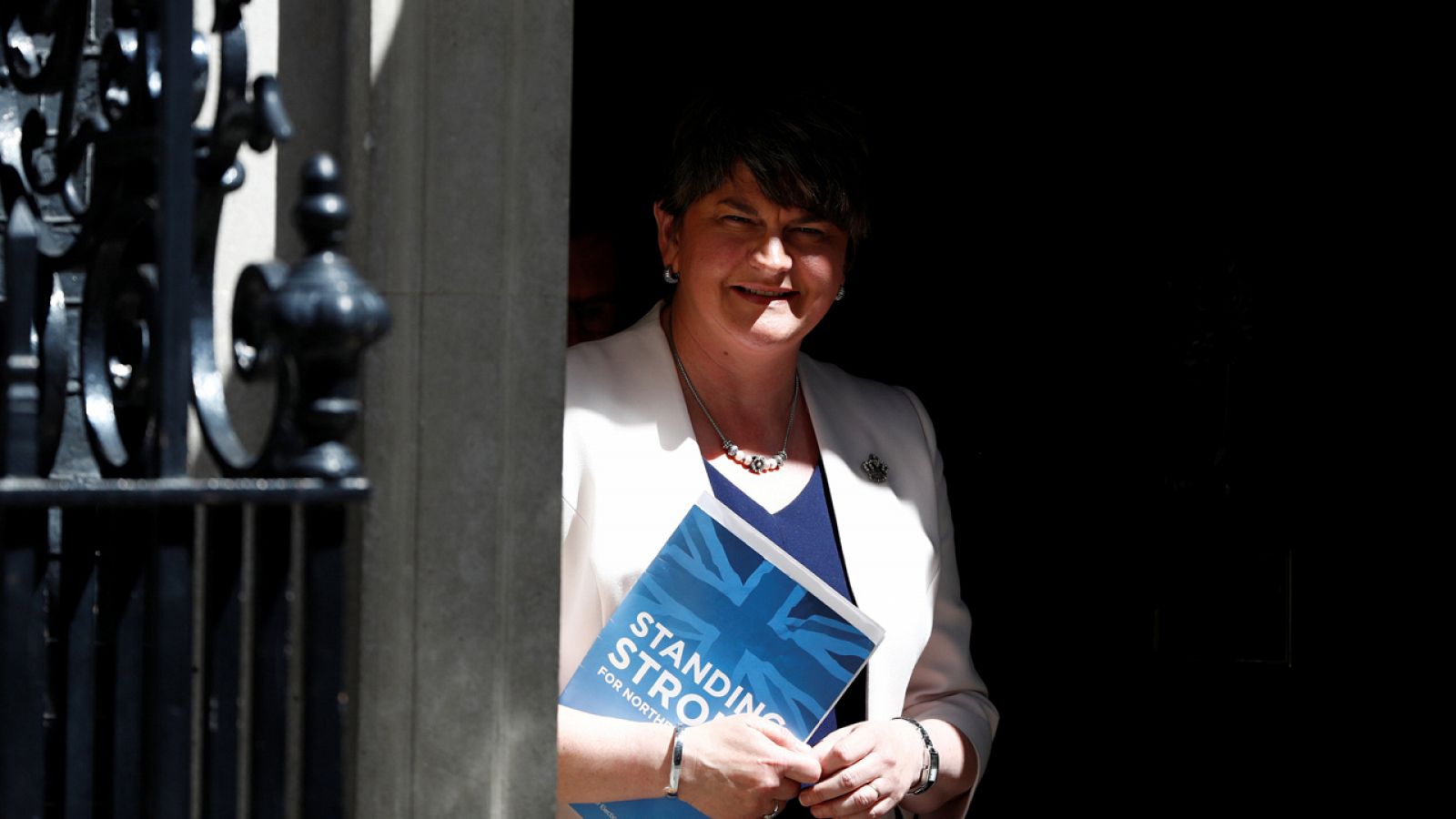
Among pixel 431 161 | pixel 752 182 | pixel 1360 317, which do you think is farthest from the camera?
pixel 1360 317

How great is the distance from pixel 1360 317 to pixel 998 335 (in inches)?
38.4

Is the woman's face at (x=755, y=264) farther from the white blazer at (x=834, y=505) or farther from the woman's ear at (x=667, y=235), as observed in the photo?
the white blazer at (x=834, y=505)

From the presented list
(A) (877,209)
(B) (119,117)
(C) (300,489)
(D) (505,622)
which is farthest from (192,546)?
(A) (877,209)

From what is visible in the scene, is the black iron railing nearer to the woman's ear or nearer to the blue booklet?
the blue booklet

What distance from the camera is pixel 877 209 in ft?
16.0

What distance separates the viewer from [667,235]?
121 inches

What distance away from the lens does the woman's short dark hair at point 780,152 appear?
2922mm

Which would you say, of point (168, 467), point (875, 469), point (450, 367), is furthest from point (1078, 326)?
point (168, 467)

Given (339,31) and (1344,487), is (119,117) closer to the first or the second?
(339,31)

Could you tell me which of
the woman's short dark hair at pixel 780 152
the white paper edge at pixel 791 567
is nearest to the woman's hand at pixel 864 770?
the white paper edge at pixel 791 567

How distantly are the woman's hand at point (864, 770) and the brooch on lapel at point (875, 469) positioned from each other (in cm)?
46

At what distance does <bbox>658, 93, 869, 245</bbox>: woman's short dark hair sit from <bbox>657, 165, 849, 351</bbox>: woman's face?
24 millimetres

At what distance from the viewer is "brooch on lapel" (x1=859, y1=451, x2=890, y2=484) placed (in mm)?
3088

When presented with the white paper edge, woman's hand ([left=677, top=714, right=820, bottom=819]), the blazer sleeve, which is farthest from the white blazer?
woman's hand ([left=677, top=714, right=820, bottom=819])
